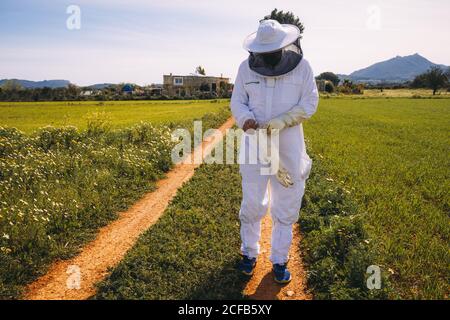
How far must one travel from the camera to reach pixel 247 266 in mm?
4875

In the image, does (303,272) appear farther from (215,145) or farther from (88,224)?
(215,145)

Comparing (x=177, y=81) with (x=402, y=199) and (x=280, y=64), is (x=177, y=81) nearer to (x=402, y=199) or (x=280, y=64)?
(x=402, y=199)

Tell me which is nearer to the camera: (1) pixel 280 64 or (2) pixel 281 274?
(1) pixel 280 64

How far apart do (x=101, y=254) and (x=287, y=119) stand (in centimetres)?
370

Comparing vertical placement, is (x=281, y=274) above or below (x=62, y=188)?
below

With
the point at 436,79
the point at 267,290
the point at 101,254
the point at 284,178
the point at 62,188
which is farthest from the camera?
the point at 436,79

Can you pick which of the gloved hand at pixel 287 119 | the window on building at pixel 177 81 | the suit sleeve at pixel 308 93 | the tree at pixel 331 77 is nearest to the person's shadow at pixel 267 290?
the gloved hand at pixel 287 119

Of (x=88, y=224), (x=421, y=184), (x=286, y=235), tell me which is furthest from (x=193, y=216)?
(x=421, y=184)

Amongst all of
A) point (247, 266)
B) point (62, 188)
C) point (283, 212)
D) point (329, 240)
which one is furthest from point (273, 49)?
A: point (62, 188)

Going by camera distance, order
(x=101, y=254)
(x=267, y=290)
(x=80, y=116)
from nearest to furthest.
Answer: (x=267, y=290) → (x=101, y=254) → (x=80, y=116)

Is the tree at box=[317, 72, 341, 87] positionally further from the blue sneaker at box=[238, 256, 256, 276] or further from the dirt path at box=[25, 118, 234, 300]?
the blue sneaker at box=[238, 256, 256, 276]

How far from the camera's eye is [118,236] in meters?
6.20
